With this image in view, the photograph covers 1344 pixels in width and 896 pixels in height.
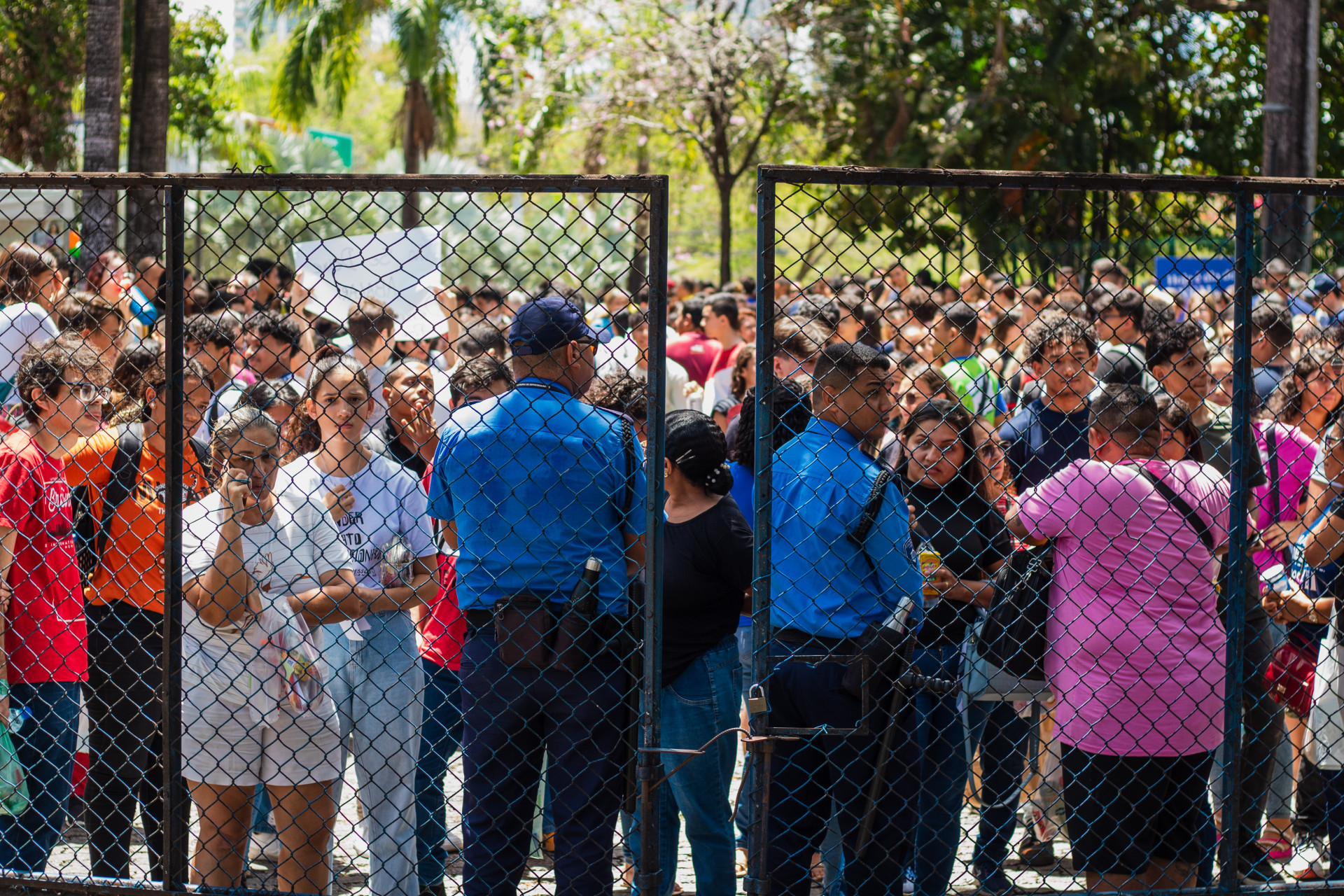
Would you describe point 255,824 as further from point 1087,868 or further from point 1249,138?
point 1249,138

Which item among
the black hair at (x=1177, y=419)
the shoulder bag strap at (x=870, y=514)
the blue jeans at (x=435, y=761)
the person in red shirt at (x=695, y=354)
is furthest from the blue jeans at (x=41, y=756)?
the person in red shirt at (x=695, y=354)

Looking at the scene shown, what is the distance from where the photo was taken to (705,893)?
12.2 feet

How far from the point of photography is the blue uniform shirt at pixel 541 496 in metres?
3.22

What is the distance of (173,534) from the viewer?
3.04 meters

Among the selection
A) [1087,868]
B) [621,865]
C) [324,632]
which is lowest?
[621,865]

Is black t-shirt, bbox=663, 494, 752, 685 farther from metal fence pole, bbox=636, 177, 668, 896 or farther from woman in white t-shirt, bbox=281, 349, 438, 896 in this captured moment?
woman in white t-shirt, bbox=281, 349, 438, 896

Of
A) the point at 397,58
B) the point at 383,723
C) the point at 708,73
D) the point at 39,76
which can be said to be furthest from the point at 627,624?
the point at 397,58

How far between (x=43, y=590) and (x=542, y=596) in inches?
69.5

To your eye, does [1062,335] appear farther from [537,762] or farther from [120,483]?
[120,483]

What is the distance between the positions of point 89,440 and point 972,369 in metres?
4.11

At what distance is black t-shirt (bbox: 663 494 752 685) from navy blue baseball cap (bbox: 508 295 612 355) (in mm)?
719

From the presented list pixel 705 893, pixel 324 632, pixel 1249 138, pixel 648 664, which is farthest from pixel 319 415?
pixel 1249 138

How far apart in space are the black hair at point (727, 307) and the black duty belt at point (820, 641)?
4.29 meters

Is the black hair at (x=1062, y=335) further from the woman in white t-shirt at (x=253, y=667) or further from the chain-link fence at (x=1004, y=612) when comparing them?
the woman in white t-shirt at (x=253, y=667)
